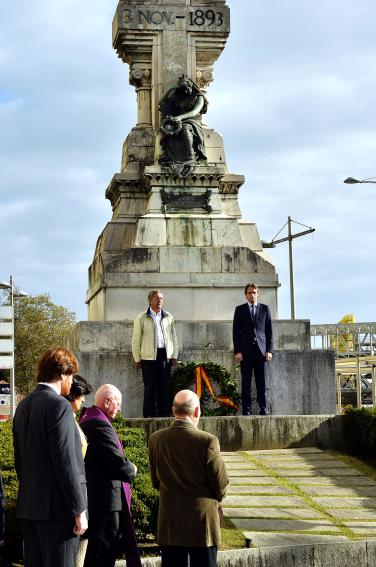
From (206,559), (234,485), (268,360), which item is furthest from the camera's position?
(268,360)

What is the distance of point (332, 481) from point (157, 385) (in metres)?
3.91

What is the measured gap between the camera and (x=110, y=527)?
7.95 metres

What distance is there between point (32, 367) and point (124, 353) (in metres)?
32.6

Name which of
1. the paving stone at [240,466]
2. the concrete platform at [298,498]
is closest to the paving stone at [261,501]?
the concrete platform at [298,498]

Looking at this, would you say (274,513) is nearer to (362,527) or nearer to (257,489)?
(362,527)

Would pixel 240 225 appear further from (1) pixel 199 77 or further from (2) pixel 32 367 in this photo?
(2) pixel 32 367

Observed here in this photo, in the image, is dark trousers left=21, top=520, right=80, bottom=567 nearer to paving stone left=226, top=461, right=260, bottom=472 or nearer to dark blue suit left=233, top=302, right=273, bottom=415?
paving stone left=226, top=461, right=260, bottom=472

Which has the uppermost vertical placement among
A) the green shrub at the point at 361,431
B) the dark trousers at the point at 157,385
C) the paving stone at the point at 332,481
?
→ the dark trousers at the point at 157,385

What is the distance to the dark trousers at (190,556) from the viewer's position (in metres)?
7.83

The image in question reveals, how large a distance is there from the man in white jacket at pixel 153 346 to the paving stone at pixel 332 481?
3.43 meters

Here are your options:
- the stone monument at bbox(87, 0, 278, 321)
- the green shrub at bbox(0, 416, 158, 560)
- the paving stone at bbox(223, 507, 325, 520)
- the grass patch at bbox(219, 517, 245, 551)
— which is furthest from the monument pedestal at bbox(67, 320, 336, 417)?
the grass patch at bbox(219, 517, 245, 551)

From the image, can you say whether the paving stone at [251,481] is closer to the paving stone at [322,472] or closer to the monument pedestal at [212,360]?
the paving stone at [322,472]

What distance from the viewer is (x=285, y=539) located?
33.0ft

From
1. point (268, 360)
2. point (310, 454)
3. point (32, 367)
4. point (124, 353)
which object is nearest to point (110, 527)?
point (310, 454)
